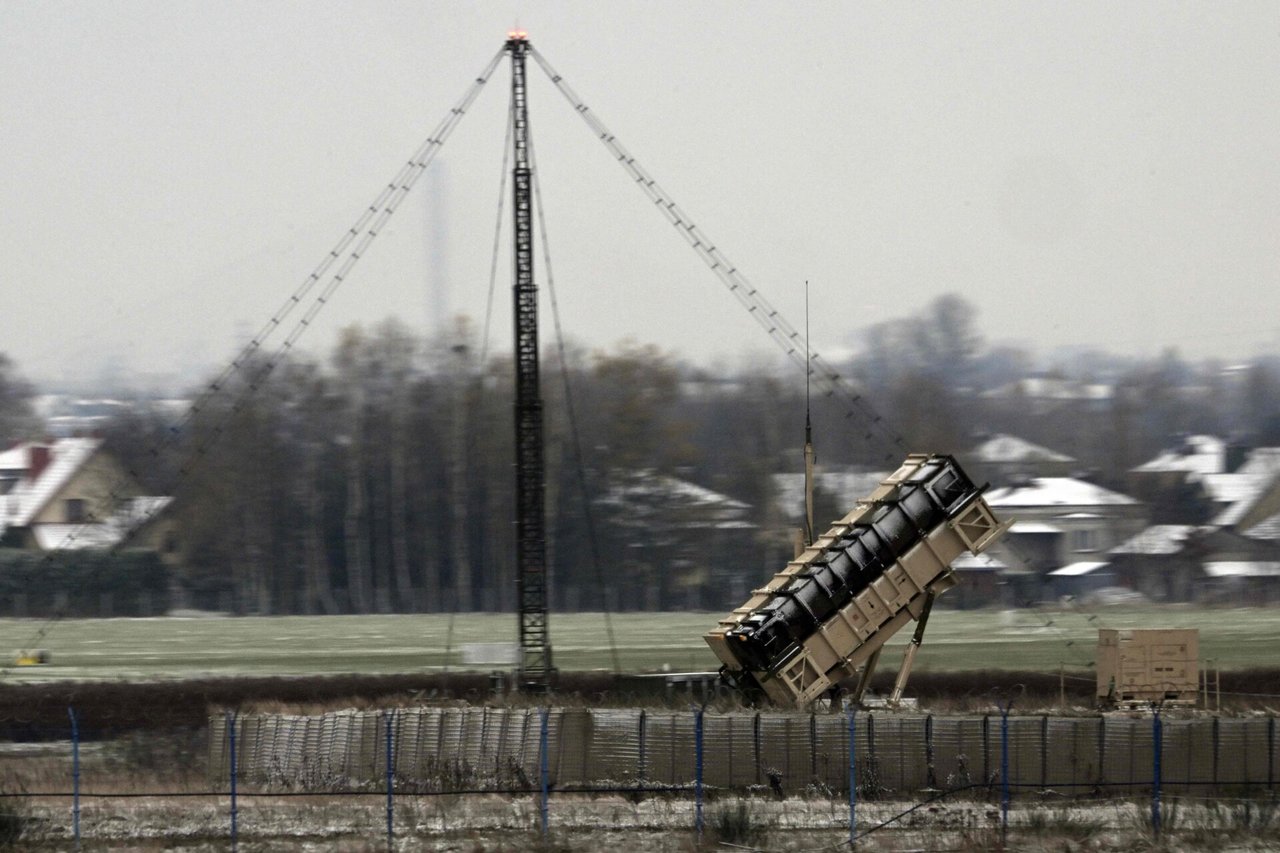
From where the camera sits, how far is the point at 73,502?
7844 centimetres

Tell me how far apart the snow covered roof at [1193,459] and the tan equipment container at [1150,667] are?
180ft

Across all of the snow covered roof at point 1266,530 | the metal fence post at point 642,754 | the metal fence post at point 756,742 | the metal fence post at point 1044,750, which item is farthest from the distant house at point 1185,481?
the metal fence post at point 642,754

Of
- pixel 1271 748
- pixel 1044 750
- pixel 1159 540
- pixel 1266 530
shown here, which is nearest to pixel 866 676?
pixel 1044 750

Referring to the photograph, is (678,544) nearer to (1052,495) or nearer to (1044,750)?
(1052,495)

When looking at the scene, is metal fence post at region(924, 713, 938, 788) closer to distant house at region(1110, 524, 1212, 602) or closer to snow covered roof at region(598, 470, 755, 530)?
snow covered roof at region(598, 470, 755, 530)

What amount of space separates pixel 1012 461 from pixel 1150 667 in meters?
51.8

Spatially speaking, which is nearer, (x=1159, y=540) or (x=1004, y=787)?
(x=1004, y=787)

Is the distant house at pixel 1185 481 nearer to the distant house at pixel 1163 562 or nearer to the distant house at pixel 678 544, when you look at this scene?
the distant house at pixel 1163 562

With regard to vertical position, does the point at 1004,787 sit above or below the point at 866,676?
below

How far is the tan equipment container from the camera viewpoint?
123ft

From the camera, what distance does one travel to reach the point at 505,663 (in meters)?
59.4

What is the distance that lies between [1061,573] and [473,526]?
92.5 ft

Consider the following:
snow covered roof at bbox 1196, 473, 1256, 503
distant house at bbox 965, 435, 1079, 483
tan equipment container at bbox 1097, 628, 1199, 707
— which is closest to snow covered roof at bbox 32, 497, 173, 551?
distant house at bbox 965, 435, 1079, 483

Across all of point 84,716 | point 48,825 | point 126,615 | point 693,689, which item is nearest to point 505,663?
point 84,716
